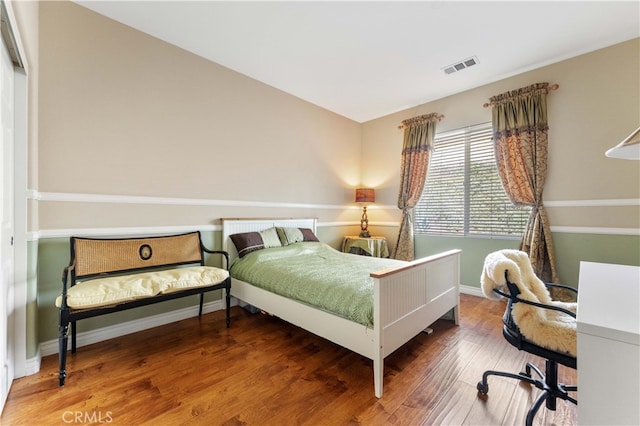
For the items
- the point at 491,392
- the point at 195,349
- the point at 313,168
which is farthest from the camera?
the point at 313,168

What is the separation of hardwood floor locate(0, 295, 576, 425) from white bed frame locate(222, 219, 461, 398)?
0.21m

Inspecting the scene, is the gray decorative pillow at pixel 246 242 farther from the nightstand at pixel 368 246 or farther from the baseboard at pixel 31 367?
the nightstand at pixel 368 246

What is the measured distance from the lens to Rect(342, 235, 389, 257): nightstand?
4.03 meters

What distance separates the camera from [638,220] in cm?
248

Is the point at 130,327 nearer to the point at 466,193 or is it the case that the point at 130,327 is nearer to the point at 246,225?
the point at 246,225

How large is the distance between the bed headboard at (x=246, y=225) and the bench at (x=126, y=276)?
0.28m

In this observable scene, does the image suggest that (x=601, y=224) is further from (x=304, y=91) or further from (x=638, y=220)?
(x=304, y=91)

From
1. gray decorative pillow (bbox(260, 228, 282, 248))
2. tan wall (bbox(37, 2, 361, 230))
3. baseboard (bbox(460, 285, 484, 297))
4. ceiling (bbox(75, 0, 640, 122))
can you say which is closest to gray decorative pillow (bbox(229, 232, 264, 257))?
gray decorative pillow (bbox(260, 228, 282, 248))

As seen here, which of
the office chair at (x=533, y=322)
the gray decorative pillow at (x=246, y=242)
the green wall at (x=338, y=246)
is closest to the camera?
the office chair at (x=533, y=322)

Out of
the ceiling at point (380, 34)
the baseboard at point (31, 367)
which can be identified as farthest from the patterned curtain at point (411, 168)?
the baseboard at point (31, 367)

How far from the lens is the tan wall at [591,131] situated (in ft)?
8.31

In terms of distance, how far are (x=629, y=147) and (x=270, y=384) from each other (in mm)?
2110

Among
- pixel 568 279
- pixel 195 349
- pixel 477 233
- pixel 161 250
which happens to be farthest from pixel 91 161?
pixel 568 279

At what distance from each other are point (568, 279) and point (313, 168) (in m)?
3.40
